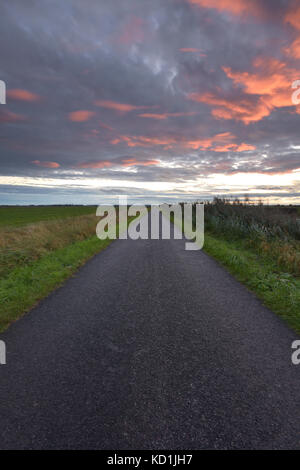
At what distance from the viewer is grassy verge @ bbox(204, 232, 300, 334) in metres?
5.38

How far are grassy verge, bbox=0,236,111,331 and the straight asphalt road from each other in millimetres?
398

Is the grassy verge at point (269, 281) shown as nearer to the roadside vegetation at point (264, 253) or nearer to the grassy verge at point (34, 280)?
the roadside vegetation at point (264, 253)

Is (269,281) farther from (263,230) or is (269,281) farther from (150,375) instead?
(263,230)

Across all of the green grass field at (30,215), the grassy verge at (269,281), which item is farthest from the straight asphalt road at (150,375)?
the green grass field at (30,215)

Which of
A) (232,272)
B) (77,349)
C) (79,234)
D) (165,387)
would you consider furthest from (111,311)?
(79,234)

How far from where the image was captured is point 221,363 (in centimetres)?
355

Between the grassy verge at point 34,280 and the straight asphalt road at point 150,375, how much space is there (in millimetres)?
398

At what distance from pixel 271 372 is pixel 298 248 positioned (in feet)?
29.3

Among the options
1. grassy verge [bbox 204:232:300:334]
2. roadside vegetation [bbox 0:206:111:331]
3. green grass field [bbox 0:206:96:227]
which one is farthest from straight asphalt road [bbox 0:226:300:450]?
green grass field [bbox 0:206:96:227]

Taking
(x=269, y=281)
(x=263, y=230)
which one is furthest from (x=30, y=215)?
(x=269, y=281)

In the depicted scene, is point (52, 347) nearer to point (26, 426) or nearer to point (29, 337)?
point (29, 337)

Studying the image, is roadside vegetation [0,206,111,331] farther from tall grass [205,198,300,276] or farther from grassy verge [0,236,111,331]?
tall grass [205,198,300,276]

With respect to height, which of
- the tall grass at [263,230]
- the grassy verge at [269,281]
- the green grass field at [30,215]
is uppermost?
the green grass field at [30,215]

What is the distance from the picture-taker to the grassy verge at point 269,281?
212 inches
